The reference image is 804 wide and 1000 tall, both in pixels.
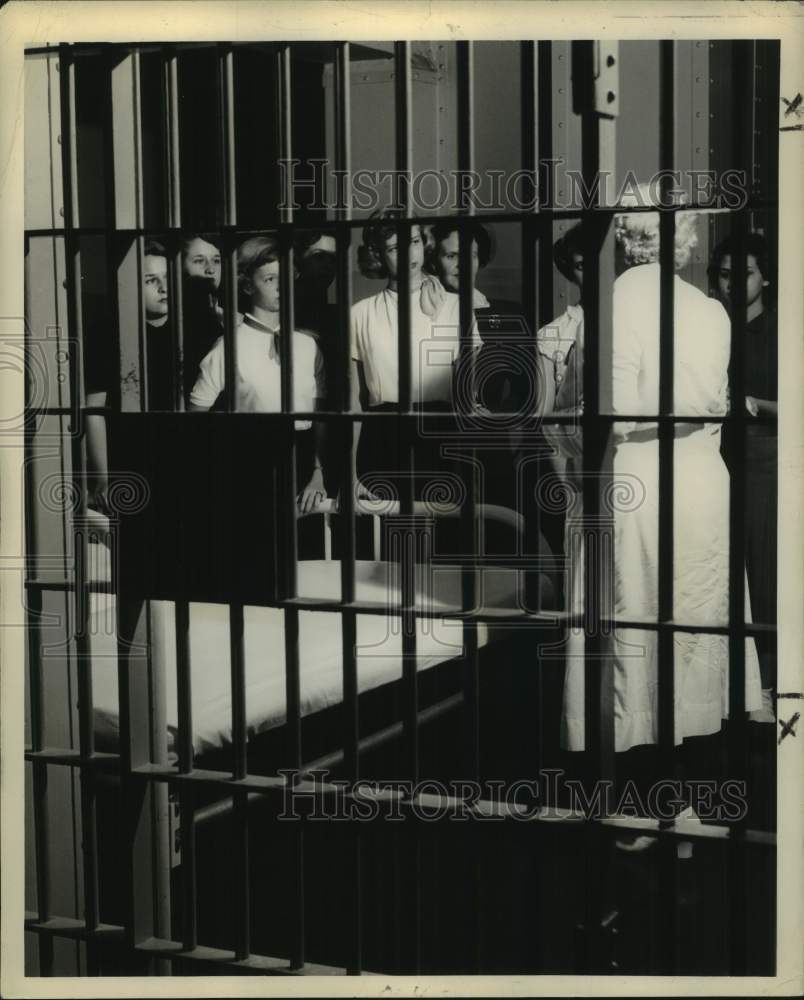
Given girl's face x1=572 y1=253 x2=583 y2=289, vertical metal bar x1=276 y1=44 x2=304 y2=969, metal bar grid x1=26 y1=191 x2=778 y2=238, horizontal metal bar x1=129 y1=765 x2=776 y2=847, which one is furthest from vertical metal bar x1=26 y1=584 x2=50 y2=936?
girl's face x1=572 y1=253 x2=583 y2=289

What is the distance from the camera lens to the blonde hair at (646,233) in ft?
5.02

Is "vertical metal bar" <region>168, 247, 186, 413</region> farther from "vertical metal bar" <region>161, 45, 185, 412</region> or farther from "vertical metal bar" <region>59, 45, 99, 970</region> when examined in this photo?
"vertical metal bar" <region>59, 45, 99, 970</region>

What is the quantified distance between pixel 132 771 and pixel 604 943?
0.75m

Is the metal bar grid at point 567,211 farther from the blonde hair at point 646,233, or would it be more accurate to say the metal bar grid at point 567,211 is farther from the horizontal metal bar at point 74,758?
the horizontal metal bar at point 74,758

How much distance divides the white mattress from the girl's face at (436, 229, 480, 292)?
0.41m

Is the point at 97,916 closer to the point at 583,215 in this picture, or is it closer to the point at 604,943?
the point at 604,943

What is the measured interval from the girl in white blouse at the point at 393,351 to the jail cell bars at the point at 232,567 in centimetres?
2

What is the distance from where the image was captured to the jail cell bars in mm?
1548

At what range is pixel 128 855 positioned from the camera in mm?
1706

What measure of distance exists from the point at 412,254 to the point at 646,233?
327 mm

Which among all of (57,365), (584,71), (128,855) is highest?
(584,71)

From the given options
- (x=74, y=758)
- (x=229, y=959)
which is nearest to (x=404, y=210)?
(x=74, y=758)

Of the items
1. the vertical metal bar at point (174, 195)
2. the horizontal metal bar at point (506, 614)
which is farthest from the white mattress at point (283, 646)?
the vertical metal bar at point (174, 195)

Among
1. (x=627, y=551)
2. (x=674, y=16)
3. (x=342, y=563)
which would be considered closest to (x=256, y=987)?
(x=342, y=563)
